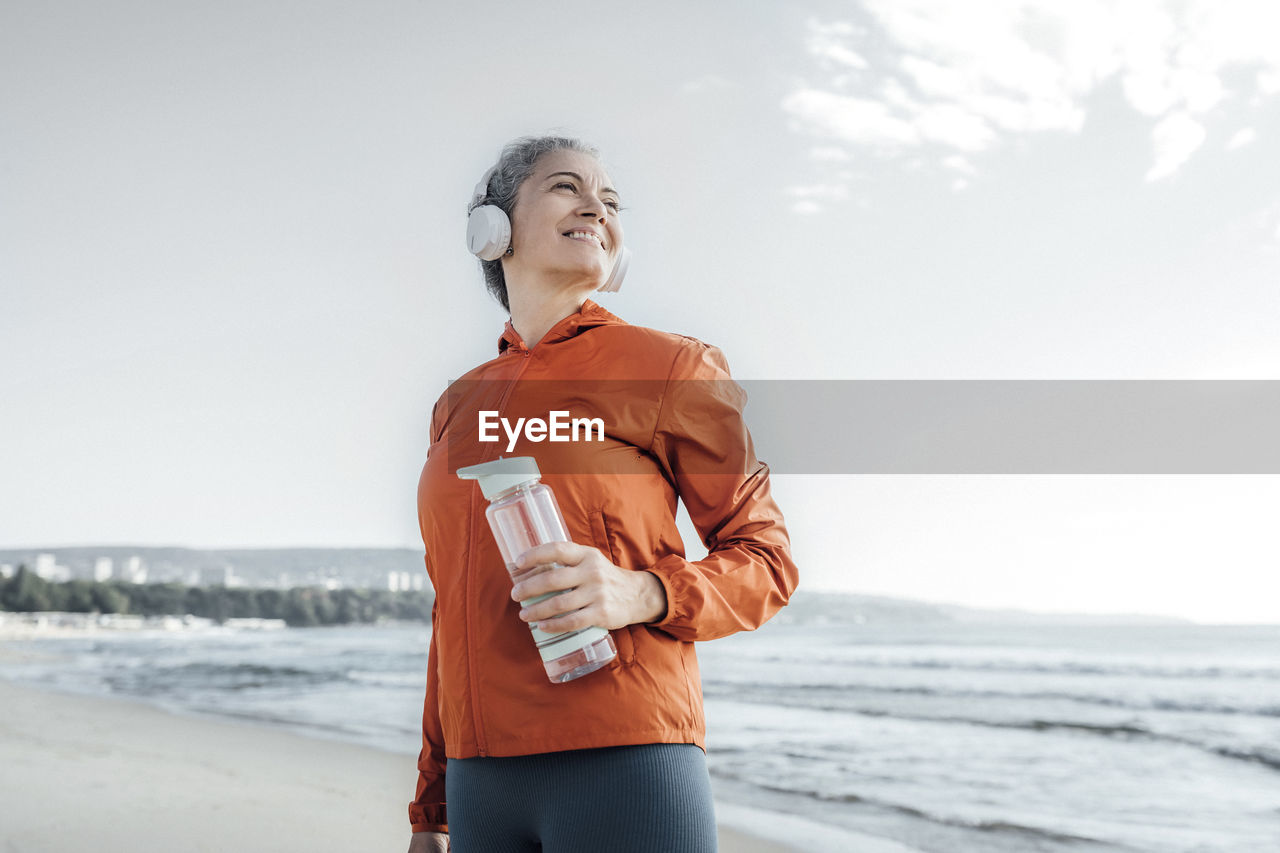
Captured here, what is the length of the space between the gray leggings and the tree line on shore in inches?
972

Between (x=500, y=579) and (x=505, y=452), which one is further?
(x=505, y=452)

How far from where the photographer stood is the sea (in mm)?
5609

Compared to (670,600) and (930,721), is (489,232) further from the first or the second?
(930,721)

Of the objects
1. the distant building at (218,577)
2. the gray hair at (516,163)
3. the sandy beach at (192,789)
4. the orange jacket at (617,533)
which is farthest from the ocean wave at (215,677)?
the distant building at (218,577)

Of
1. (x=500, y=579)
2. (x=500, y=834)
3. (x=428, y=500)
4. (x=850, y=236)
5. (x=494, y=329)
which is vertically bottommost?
(x=500, y=834)

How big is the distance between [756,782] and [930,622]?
19.2 meters

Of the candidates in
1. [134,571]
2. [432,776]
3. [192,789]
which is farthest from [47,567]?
Result: [432,776]

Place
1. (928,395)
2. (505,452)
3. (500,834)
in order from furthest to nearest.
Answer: (928,395) → (505,452) → (500,834)

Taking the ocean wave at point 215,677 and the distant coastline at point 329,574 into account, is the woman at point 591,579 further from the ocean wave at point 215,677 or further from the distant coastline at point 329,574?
the distant coastline at point 329,574

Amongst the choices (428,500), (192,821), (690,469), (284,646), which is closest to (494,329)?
(428,500)

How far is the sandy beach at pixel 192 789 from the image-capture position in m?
4.75

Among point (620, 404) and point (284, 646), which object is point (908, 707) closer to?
point (620, 404)

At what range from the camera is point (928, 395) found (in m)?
23.0

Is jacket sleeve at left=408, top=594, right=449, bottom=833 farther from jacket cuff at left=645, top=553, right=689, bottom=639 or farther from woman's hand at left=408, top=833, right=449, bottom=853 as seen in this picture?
jacket cuff at left=645, top=553, right=689, bottom=639
